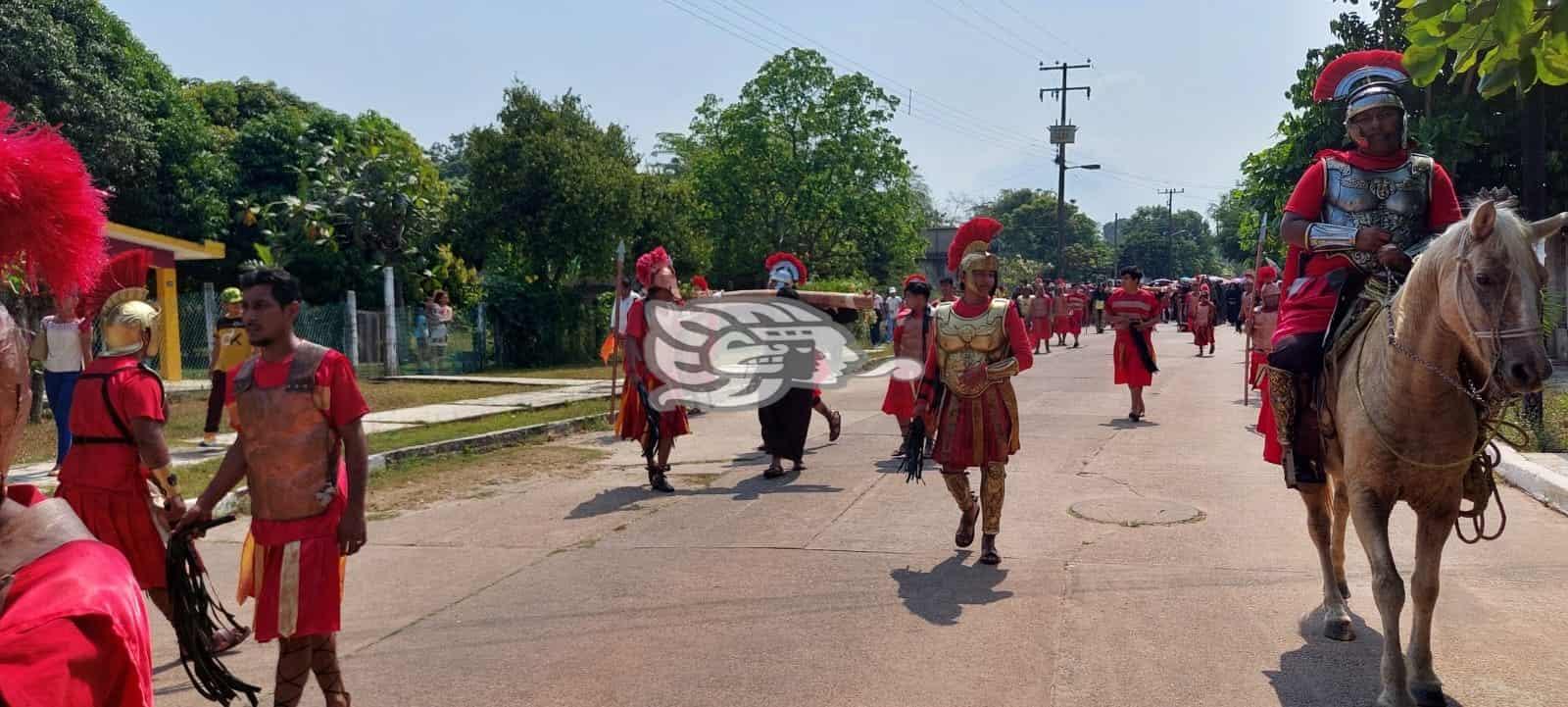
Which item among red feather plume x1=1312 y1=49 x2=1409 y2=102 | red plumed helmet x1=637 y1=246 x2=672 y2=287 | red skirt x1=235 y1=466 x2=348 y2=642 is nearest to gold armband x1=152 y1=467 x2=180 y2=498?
red skirt x1=235 y1=466 x2=348 y2=642

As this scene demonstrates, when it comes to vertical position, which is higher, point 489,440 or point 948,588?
point 948,588

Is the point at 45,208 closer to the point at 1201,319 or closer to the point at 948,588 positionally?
the point at 948,588

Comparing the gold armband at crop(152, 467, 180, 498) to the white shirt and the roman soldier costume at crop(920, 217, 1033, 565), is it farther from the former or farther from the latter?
the white shirt

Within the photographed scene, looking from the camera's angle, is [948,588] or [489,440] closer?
[948,588]

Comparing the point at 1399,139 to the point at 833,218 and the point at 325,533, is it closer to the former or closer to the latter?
the point at 325,533

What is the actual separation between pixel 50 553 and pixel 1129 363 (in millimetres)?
13655

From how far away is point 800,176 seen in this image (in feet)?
118

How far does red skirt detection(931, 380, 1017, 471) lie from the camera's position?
270 inches

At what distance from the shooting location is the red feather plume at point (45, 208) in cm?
198

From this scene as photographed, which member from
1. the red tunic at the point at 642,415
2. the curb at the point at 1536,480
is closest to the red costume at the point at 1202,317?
the curb at the point at 1536,480

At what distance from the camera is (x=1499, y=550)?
6793 mm

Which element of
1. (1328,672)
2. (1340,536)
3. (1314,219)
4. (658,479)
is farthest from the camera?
(658,479)

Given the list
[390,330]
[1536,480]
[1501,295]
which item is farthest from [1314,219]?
[390,330]

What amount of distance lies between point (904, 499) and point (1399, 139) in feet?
15.0
